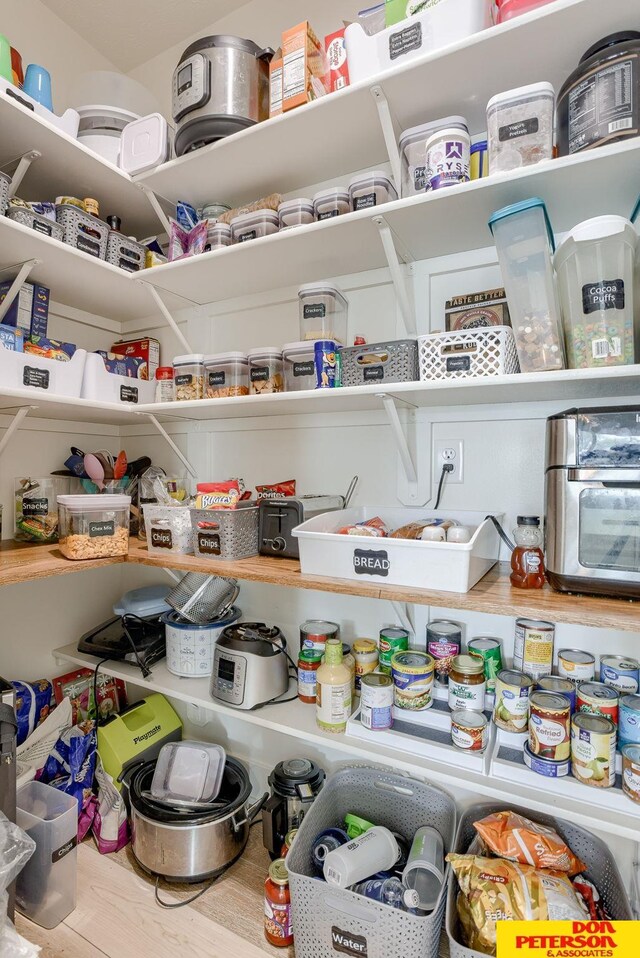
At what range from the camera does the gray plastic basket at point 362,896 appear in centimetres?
100

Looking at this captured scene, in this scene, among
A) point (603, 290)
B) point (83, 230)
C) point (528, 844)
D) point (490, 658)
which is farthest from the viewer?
point (83, 230)

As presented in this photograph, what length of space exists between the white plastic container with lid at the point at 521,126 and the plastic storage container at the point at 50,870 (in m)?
1.92

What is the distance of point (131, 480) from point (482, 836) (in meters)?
1.49

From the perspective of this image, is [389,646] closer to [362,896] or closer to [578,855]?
[362,896]

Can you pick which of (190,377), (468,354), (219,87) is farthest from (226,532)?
(219,87)

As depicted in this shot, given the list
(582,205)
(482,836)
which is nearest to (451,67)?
(582,205)

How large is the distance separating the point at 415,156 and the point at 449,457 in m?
0.76

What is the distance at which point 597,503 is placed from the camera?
91 cm

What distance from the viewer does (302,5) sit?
1.59 m

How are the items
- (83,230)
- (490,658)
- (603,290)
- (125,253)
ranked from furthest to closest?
(125,253) < (83,230) < (490,658) < (603,290)

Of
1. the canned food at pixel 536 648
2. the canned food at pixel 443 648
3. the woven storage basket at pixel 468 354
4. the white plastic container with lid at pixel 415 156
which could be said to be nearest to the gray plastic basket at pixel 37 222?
the white plastic container with lid at pixel 415 156

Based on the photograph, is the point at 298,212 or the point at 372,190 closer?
the point at 372,190

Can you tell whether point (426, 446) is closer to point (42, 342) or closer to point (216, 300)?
point (216, 300)

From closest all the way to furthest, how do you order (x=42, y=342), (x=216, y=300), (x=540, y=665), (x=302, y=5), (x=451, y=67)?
(x=451, y=67) → (x=540, y=665) → (x=42, y=342) → (x=302, y=5) → (x=216, y=300)
